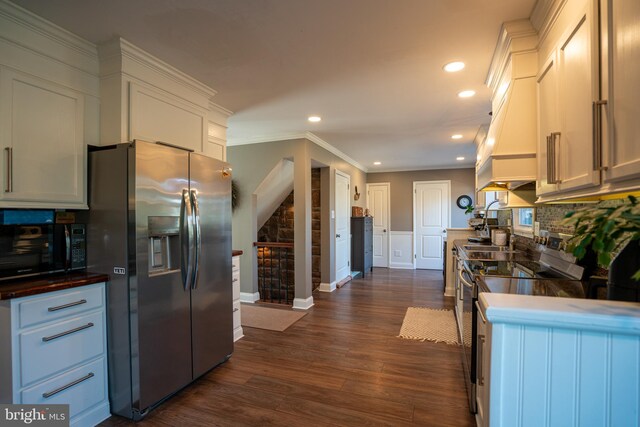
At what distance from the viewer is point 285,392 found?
7.18 feet

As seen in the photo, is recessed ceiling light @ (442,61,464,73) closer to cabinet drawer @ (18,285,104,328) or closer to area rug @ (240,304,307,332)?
cabinet drawer @ (18,285,104,328)

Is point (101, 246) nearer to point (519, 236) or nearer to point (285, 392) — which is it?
point (285, 392)

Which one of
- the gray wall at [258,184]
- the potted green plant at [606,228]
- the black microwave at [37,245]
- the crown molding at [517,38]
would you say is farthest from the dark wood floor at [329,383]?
the crown molding at [517,38]

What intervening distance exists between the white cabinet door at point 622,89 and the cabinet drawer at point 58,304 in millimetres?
2597

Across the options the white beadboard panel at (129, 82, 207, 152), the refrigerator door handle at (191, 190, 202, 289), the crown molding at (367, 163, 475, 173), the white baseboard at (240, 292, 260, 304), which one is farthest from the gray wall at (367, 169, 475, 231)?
the refrigerator door handle at (191, 190, 202, 289)

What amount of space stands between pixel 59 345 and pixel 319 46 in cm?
241

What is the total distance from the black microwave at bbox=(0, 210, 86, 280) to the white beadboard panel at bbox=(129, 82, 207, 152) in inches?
29.4

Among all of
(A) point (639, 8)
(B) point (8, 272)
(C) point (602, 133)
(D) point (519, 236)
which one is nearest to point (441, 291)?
(D) point (519, 236)

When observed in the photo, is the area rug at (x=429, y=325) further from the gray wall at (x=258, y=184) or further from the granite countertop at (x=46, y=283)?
the granite countertop at (x=46, y=283)

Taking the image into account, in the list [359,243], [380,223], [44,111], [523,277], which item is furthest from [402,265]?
[44,111]

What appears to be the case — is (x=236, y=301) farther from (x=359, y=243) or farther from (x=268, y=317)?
(x=359, y=243)

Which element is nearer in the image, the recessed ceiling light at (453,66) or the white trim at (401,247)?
the recessed ceiling light at (453,66)

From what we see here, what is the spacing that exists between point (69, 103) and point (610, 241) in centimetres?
275

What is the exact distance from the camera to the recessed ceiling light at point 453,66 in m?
2.20
